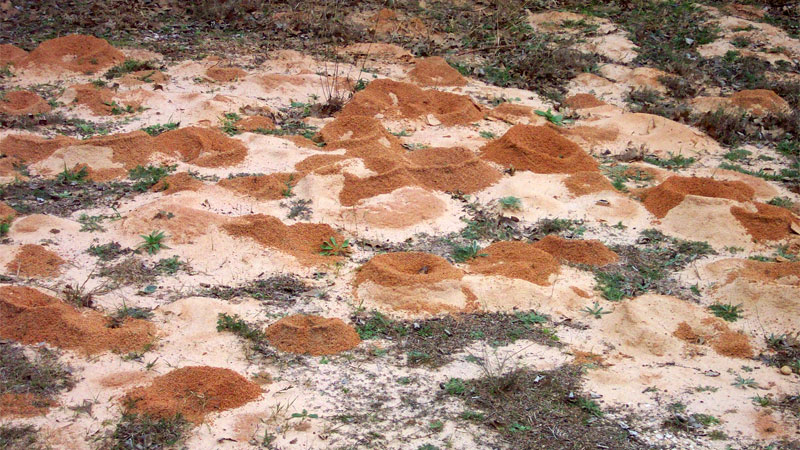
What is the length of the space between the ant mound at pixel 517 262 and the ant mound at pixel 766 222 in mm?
1391

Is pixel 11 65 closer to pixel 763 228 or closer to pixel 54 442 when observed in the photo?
pixel 54 442

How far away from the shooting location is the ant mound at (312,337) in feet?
11.1

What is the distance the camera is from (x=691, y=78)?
22.6ft

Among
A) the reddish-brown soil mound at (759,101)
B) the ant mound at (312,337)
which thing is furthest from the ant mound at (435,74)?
the ant mound at (312,337)

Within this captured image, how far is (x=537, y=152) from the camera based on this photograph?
5.37 metres

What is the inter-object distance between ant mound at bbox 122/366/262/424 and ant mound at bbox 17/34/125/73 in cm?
410

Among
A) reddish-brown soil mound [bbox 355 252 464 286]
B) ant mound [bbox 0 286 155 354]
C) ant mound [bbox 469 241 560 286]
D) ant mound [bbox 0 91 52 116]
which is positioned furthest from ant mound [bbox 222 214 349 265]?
ant mound [bbox 0 91 52 116]

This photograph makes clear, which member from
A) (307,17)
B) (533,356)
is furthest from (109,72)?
(533,356)

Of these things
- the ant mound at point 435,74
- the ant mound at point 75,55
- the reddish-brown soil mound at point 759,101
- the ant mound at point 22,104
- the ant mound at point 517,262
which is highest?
the ant mound at point 75,55

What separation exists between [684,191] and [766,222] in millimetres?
561

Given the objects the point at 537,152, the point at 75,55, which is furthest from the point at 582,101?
the point at 75,55

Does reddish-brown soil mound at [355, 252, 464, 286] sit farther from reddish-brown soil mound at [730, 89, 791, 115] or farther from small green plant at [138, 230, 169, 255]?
reddish-brown soil mound at [730, 89, 791, 115]

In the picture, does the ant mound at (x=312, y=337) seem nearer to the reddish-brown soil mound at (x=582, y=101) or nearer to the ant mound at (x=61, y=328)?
the ant mound at (x=61, y=328)

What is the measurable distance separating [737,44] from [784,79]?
777 mm
